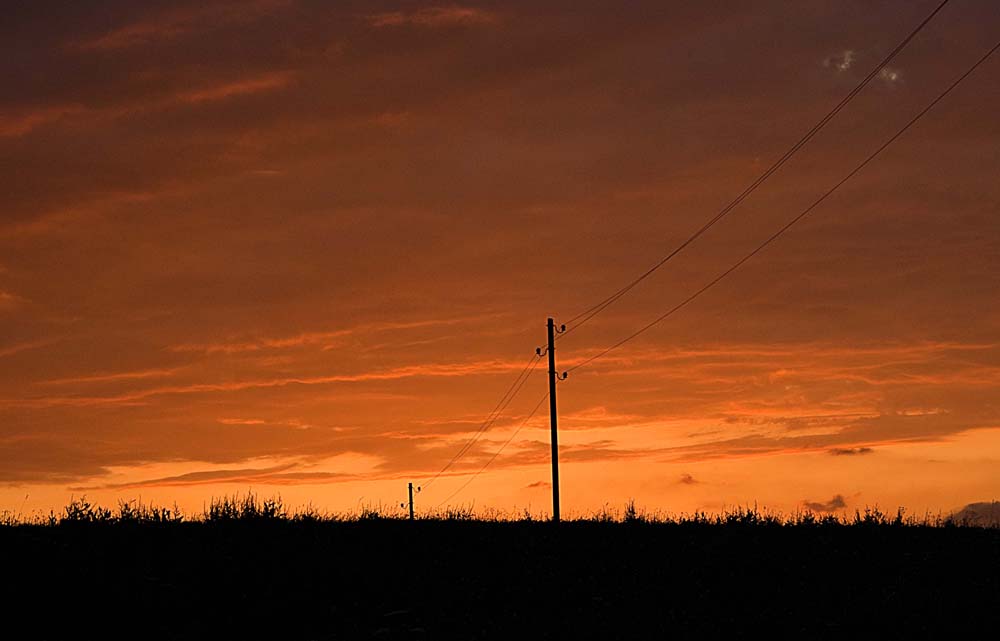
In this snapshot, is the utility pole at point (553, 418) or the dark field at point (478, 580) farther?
the utility pole at point (553, 418)

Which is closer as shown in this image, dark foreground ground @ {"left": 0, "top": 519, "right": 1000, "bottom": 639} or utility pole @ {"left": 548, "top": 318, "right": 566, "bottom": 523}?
dark foreground ground @ {"left": 0, "top": 519, "right": 1000, "bottom": 639}

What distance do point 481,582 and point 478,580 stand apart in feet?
0.52

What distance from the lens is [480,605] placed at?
73.0 ft

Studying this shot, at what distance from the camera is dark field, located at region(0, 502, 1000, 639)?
20172mm

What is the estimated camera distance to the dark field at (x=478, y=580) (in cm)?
2017

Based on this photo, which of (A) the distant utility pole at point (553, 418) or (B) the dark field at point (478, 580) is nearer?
(B) the dark field at point (478, 580)

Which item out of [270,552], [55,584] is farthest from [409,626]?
[55,584]

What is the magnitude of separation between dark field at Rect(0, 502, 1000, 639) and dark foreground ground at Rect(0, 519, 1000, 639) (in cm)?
5

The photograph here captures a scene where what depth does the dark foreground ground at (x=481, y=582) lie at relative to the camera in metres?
20.1

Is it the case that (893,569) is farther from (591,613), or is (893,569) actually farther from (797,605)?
(591,613)

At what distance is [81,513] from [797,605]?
1721 centimetres

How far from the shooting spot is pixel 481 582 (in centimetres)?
2400

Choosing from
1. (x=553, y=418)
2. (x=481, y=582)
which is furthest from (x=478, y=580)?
(x=553, y=418)

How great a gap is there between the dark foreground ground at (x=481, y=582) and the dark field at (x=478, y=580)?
5 cm
